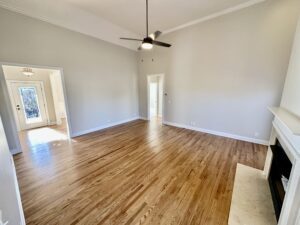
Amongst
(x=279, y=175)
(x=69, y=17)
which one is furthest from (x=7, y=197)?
(x=69, y=17)

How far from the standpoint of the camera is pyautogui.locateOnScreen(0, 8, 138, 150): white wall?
10.3 ft

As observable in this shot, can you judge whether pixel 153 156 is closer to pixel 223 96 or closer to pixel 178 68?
pixel 223 96

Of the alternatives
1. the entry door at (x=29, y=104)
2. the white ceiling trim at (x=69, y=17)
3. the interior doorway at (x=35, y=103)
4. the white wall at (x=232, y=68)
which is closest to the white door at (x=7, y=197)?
the interior doorway at (x=35, y=103)

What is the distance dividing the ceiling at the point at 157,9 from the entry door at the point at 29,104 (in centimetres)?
402

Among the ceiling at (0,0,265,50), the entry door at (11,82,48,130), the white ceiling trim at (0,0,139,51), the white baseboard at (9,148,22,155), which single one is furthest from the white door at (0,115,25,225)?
the entry door at (11,82,48,130)

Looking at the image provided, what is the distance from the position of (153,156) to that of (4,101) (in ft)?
12.9

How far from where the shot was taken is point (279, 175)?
6.46 ft

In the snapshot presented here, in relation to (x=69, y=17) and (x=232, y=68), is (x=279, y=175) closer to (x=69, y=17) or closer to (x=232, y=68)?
(x=232, y=68)

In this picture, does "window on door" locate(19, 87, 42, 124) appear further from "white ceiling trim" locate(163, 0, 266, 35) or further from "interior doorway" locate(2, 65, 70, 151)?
"white ceiling trim" locate(163, 0, 266, 35)

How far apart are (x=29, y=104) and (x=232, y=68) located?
26.4 feet

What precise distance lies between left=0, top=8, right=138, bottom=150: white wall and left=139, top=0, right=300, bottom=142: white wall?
1.92 meters

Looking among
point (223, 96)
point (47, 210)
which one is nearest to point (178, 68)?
point (223, 96)

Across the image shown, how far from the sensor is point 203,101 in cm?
462

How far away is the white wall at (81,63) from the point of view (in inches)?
123
